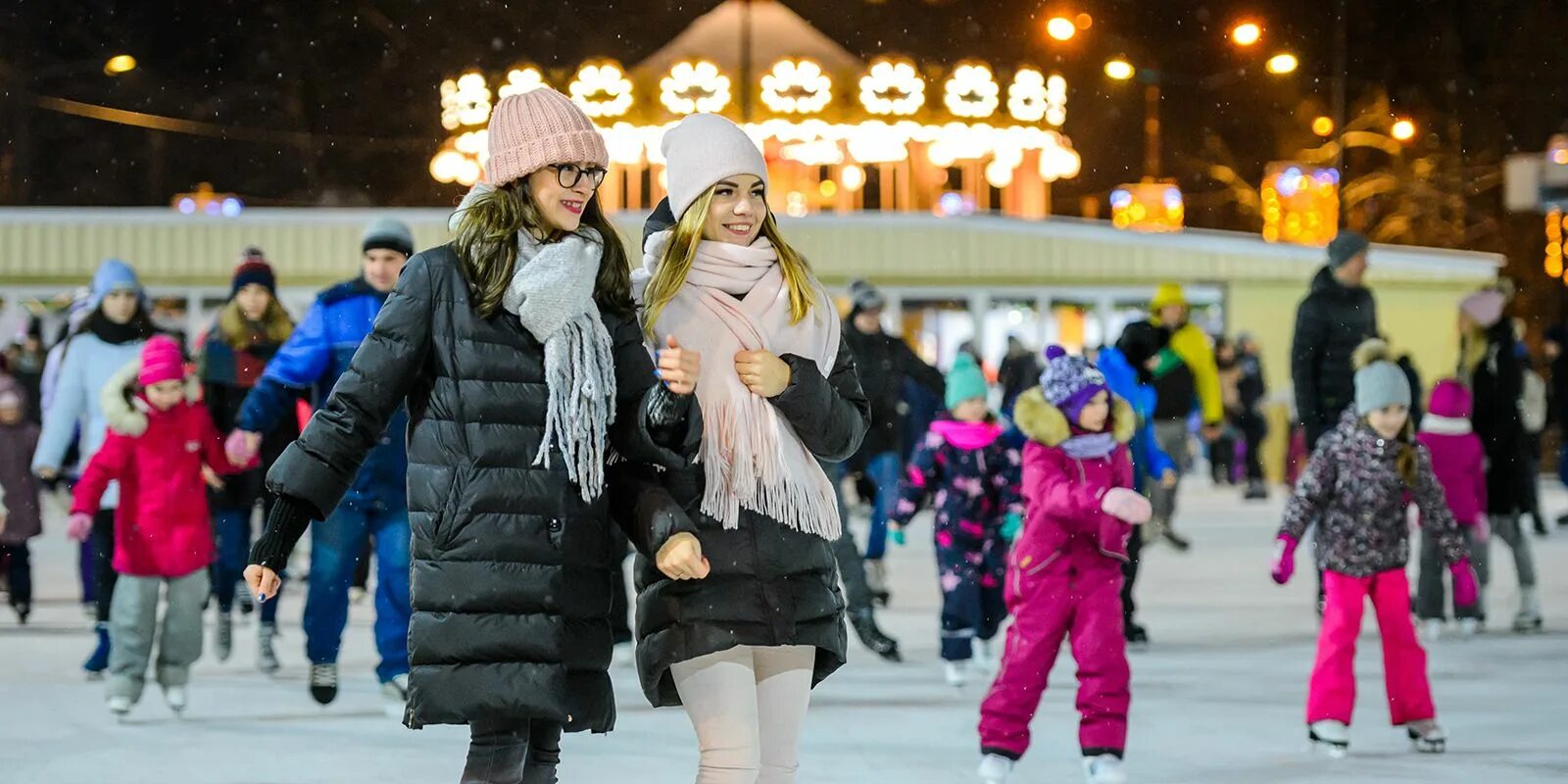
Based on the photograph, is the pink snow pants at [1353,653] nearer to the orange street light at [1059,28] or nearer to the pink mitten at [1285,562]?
the pink mitten at [1285,562]

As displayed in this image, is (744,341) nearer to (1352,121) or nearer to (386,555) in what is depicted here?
(386,555)

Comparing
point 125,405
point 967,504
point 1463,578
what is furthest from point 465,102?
point 1463,578

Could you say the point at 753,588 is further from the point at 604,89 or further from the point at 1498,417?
the point at 604,89

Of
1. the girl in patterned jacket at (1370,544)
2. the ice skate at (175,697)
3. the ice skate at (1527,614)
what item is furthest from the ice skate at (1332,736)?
the ice skate at (1527,614)

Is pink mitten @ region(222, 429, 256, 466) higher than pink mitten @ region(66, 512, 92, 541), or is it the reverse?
pink mitten @ region(222, 429, 256, 466)

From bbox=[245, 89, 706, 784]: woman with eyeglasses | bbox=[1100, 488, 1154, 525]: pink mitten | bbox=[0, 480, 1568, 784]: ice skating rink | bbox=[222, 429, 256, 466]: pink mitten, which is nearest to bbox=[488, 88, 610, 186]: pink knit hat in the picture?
bbox=[245, 89, 706, 784]: woman with eyeglasses

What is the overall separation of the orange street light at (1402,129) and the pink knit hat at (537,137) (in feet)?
138

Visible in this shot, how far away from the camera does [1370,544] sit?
6.85 metres

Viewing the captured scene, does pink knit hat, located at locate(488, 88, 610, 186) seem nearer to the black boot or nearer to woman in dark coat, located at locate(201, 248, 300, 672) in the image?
the black boot

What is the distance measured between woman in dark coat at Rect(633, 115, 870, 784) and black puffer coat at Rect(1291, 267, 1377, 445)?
20.6 ft

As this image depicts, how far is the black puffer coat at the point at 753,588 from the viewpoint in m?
4.01

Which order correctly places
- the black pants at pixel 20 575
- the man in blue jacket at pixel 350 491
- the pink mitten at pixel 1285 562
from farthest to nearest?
the black pants at pixel 20 575
the man in blue jacket at pixel 350 491
the pink mitten at pixel 1285 562

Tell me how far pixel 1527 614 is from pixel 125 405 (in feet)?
20.6

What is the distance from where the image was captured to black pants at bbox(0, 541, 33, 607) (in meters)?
11.0
